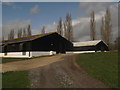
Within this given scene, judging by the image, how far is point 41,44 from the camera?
32.8 metres

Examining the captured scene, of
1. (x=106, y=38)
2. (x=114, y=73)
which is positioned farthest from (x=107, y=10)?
(x=114, y=73)

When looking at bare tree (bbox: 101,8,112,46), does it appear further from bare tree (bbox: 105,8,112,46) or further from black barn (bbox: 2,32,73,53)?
black barn (bbox: 2,32,73,53)

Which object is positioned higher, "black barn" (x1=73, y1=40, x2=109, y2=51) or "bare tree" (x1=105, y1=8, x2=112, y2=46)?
"bare tree" (x1=105, y1=8, x2=112, y2=46)

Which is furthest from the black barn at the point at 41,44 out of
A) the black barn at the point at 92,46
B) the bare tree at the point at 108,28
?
the bare tree at the point at 108,28

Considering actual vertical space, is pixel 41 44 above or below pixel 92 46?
above

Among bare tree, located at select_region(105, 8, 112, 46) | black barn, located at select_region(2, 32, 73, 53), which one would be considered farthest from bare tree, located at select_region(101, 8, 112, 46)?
black barn, located at select_region(2, 32, 73, 53)

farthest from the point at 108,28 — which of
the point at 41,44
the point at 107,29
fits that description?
the point at 41,44

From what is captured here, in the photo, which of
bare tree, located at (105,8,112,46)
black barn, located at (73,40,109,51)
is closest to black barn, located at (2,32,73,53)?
black barn, located at (73,40,109,51)

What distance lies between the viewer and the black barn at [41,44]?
104 feet

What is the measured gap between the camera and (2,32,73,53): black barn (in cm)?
3161

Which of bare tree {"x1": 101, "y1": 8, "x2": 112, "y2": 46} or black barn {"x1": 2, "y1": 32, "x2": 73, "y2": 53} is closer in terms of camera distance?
black barn {"x1": 2, "y1": 32, "x2": 73, "y2": 53}

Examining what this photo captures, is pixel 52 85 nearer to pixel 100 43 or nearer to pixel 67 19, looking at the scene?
pixel 100 43

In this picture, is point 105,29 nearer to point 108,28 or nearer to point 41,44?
point 108,28

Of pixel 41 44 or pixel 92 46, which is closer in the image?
pixel 41 44
